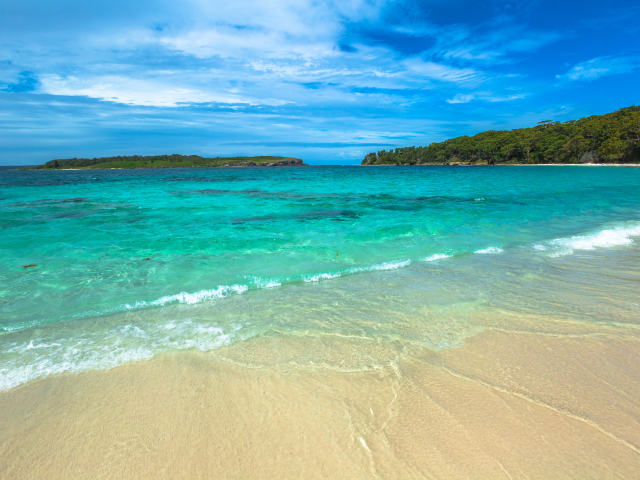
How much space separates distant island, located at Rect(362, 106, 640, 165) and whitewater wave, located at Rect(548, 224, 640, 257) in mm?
92947

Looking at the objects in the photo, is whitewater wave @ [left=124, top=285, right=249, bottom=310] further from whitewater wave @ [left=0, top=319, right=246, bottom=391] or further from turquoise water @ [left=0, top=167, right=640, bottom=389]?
whitewater wave @ [left=0, top=319, right=246, bottom=391]

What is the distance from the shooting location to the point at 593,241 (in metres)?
9.51

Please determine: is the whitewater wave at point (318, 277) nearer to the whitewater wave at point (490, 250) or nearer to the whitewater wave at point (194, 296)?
the whitewater wave at point (194, 296)

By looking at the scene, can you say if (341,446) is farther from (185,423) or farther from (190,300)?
(190,300)

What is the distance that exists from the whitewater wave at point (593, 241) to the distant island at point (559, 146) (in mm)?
92947

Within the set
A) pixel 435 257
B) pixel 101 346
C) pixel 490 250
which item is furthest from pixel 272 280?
pixel 490 250

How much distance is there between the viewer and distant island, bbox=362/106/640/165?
259ft

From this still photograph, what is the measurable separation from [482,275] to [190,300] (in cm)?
573

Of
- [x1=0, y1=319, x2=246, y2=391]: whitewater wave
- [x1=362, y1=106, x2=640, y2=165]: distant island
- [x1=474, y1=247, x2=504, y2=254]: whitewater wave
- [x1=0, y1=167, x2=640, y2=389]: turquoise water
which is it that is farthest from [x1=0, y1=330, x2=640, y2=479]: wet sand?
[x1=362, y1=106, x2=640, y2=165]: distant island

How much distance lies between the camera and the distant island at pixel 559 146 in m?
78.9

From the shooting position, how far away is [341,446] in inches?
98.1

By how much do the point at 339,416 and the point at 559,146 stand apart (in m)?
124

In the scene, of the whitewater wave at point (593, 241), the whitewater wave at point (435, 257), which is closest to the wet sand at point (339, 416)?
the whitewater wave at point (435, 257)

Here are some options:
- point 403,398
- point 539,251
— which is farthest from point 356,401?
point 539,251
